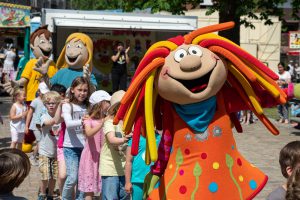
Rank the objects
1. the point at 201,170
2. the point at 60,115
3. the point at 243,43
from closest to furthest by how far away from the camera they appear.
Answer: the point at 201,170 → the point at 60,115 → the point at 243,43

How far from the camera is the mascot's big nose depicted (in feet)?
13.3

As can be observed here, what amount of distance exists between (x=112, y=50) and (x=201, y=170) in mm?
12221

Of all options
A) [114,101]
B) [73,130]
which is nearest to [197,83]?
[114,101]

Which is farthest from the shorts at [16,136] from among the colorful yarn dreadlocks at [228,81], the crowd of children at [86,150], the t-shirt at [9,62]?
the t-shirt at [9,62]

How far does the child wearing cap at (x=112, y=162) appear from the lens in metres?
5.04

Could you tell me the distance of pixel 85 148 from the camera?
17.8ft

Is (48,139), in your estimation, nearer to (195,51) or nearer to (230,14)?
(195,51)

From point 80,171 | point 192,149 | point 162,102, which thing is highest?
point 162,102

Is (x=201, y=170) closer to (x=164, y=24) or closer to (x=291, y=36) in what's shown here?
(x=164, y=24)

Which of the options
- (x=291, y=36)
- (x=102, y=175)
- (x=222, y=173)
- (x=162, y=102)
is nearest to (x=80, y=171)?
(x=102, y=175)

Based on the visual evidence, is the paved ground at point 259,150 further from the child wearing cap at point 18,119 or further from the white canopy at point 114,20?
the white canopy at point 114,20

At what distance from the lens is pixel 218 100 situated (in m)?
4.30

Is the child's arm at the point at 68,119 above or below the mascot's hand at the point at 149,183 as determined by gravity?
above

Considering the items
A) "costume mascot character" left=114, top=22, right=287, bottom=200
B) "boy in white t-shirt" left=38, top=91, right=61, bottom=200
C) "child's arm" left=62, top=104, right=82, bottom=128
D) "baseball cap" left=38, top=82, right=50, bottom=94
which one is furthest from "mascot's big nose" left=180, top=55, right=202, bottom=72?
"baseball cap" left=38, top=82, right=50, bottom=94
